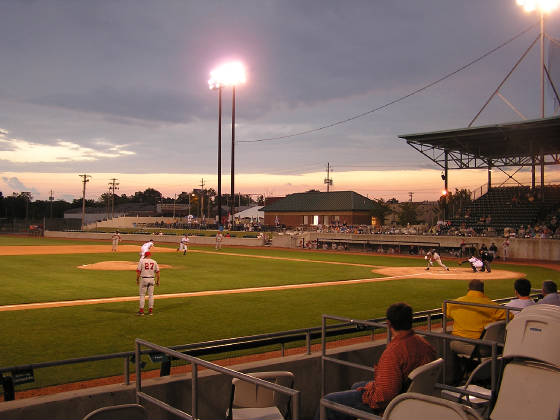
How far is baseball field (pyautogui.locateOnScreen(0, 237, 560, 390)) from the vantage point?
1116 centimetres

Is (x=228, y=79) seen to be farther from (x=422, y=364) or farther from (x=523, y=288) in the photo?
(x=422, y=364)

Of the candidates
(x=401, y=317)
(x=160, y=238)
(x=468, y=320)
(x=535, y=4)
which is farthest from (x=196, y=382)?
(x=160, y=238)

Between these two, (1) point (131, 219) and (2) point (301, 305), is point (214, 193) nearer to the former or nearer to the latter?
(1) point (131, 219)

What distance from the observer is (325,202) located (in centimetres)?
7994

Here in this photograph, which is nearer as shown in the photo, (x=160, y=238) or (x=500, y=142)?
(x=500, y=142)

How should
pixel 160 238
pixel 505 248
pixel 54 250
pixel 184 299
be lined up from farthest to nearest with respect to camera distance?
1. pixel 160 238
2. pixel 54 250
3. pixel 505 248
4. pixel 184 299

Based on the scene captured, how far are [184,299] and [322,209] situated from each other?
61959 mm

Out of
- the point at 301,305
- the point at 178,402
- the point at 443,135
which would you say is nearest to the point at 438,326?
the point at 301,305

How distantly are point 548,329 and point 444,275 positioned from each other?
76.7 feet

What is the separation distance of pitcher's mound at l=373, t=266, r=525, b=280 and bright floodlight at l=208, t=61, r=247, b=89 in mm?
34616

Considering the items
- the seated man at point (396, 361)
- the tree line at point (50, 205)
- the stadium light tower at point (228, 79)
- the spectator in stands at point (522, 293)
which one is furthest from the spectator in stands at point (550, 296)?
the tree line at point (50, 205)

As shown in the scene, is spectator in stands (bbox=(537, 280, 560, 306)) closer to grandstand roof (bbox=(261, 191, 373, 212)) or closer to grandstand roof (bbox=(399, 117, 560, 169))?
→ grandstand roof (bbox=(399, 117, 560, 169))

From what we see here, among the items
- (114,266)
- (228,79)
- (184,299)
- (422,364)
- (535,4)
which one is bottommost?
(184,299)

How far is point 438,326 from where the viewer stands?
1341 cm
